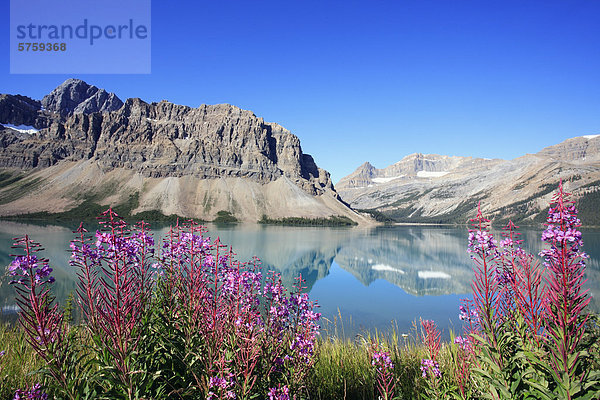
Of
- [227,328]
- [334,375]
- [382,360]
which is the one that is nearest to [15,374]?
[227,328]

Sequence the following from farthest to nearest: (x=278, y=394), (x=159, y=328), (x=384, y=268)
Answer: (x=384, y=268)
(x=159, y=328)
(x=278, y=394)

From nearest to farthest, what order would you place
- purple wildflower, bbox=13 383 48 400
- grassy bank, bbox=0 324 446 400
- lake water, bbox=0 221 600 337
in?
purple wildflower, bbox=13 383 48 400 → grassy bank, bbox=0 324 446 400 → lake water, bbox=0 221 600 337

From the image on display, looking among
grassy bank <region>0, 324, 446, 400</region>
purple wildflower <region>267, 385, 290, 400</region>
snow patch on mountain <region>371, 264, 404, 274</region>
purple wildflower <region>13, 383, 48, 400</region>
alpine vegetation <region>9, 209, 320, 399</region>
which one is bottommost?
snow patch on mountain <region>371, 264, 404, 274</region>

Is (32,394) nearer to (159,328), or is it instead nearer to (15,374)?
(159,328)

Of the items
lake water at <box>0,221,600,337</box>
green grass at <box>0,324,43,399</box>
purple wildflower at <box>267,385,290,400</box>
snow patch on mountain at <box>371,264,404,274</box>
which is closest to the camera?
purple wildflower at <box>267,385,290,400</box>

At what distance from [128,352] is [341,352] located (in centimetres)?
665

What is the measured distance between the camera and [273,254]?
2645 inches

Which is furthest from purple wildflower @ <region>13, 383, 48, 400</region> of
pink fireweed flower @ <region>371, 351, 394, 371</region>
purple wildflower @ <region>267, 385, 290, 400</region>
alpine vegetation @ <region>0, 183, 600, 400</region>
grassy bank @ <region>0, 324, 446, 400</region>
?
pink fireweed flower @ <region>371, 351, 394, 371</region>

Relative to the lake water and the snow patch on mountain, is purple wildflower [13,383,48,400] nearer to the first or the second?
the lake water

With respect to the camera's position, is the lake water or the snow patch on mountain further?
the snow patch on mountain

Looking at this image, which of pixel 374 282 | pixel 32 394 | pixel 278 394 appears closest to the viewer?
pixel 32 394

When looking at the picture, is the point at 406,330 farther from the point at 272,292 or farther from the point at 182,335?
the point at 182,335

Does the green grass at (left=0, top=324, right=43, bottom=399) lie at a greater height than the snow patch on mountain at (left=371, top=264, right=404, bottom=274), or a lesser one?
greater

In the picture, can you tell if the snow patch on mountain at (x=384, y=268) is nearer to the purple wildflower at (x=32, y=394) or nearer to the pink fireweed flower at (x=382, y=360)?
the pink fireweed flower at (x=382, y=360)
